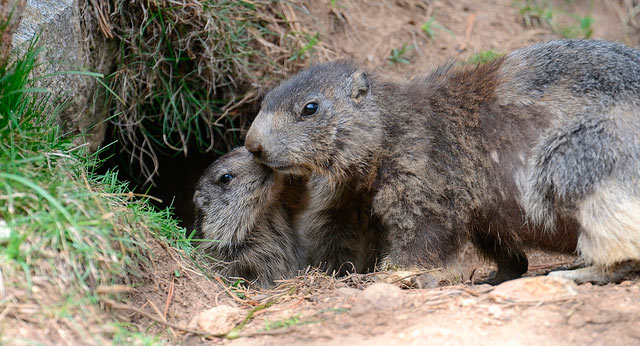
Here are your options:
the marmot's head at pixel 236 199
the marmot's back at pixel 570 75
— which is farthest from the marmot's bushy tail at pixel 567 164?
the marmot's head at pixel 236 199

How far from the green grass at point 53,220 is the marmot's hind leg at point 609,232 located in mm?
2722

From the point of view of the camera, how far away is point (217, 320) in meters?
3.69

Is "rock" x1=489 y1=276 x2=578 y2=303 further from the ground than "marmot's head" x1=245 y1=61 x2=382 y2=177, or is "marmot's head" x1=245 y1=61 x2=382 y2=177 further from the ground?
"marmot's head" x1=245 y1=61 x2=382 y2=177

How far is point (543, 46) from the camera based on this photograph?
4.75 m

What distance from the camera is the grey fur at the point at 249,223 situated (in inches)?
223

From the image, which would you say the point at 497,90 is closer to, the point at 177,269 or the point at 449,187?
the point at 449,187

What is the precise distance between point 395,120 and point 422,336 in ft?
6.64

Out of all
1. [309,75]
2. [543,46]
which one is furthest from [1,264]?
[543,46]

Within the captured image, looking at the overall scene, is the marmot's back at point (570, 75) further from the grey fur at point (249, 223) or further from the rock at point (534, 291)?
the grey fur at point (249, 223)

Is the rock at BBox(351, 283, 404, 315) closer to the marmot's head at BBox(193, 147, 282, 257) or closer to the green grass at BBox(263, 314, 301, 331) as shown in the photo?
the green grass at BBox(263, 314, 301, 331)

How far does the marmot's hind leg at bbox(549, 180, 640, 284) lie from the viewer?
3.93 meters

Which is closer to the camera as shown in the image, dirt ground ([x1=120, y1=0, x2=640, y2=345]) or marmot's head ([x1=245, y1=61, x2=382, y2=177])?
dirt ground ([x1=120, y1=0, x2=640, y2=345])

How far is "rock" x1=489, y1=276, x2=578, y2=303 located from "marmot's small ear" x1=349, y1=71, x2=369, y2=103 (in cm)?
189

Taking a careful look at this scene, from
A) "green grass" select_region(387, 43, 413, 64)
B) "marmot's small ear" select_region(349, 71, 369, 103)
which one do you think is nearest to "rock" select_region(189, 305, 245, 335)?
"marmot's small ear" select_region(349, 71, 369, 103)
